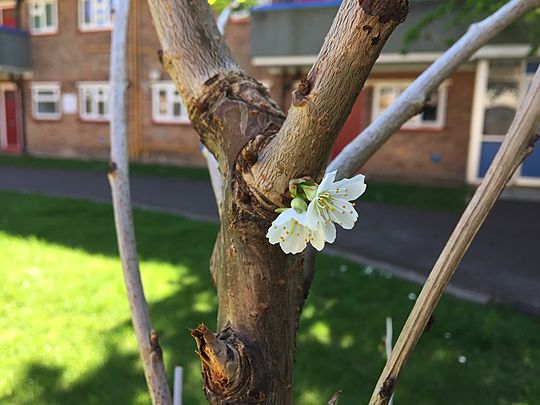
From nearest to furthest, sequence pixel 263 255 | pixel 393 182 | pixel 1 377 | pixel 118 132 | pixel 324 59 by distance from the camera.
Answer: pixel 324 59
pixel 263 255
pixel 118 132
pixel 1 377
pixel 393 182

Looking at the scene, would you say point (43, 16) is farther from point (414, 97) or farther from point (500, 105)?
point (414, 97)

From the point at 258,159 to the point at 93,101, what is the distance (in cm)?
1892

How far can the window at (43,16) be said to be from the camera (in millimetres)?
18844

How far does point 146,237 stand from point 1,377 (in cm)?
371

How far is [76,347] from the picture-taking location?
402 cm

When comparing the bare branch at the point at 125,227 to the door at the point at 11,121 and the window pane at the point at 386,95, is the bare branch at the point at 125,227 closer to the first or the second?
the window pane at the point at 386,95

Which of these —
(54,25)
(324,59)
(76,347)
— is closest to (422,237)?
(76,347)

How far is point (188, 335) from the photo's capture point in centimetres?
416

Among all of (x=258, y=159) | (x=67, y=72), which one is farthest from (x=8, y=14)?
(x=258, y=159)

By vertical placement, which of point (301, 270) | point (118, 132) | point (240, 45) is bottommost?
point (301, 270)

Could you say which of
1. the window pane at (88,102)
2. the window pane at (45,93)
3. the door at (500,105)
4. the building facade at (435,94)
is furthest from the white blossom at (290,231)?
the window pane at (45,93)

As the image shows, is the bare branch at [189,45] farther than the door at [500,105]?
No

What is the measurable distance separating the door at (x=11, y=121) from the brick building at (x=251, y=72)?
0.13 ft

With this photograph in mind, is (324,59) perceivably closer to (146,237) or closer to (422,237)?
(146,237)
